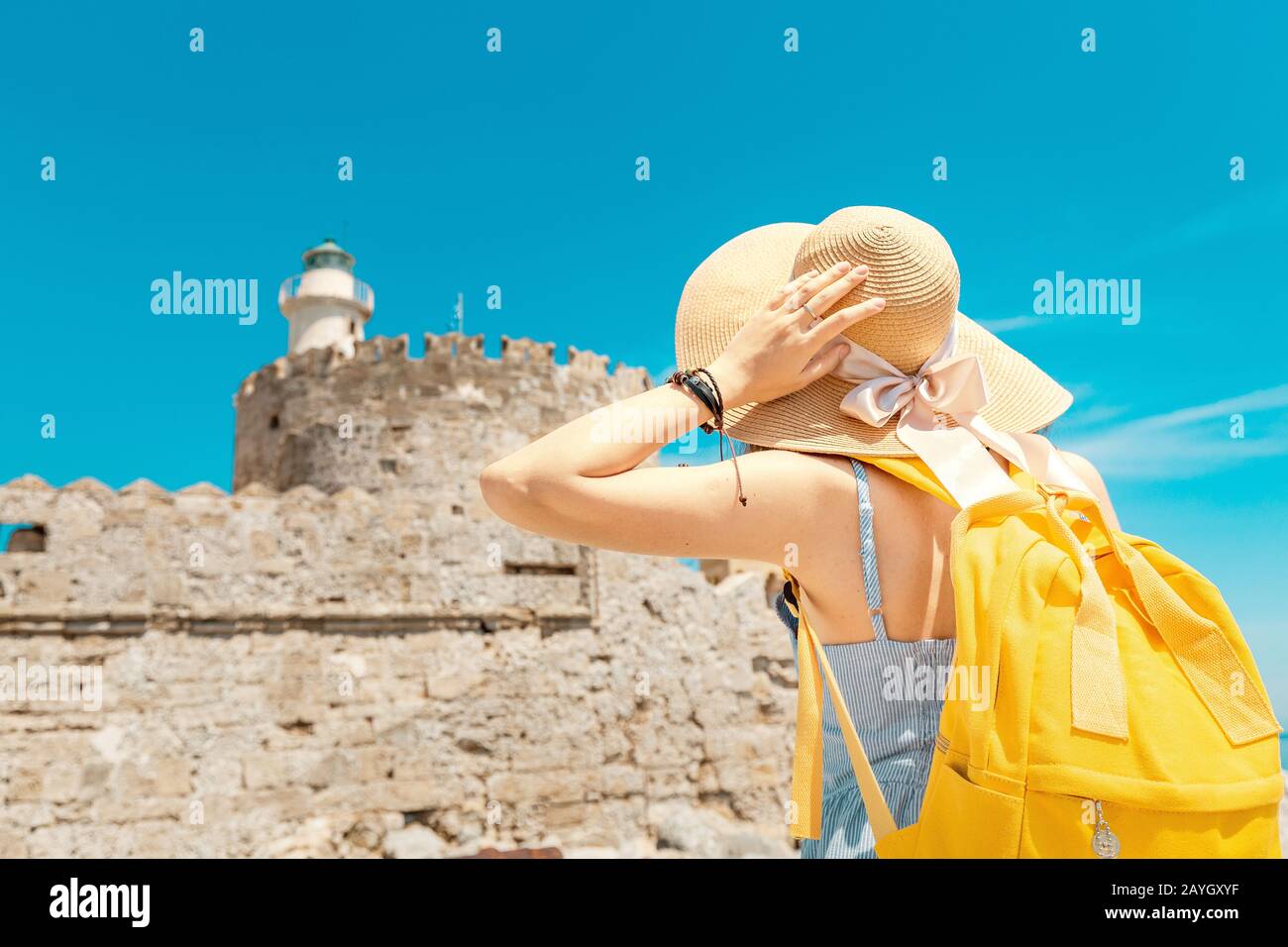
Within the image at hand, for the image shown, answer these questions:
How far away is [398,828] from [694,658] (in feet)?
10.9

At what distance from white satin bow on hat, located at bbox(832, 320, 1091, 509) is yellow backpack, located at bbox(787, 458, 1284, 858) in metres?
0.21

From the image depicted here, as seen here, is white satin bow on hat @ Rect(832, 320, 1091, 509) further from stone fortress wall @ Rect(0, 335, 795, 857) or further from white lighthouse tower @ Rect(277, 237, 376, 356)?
white lighthouse tower @ Rect(277, 237, 376, 356)

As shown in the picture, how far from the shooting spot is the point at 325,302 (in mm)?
24094

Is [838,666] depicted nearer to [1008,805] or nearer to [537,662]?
[1008,805]

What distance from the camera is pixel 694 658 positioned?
9500mm

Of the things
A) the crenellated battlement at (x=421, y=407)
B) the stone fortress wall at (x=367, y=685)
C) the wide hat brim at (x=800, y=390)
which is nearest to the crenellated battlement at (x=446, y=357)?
the crenellated battlement at (x=421, y=407)

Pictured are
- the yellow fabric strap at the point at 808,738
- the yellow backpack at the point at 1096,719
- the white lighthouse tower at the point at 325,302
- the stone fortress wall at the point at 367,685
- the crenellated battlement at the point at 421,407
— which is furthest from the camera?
→ the white lighthouse tower at the point at 325,302

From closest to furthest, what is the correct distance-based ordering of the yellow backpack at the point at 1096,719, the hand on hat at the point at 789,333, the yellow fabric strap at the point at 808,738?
the yellow backpack at the point at 1096,719 → the hand on hat at the point at 789,333 → the yellow fabric strap at the point at 808,738

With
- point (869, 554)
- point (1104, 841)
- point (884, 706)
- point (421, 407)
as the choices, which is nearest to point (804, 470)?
point (869, 554)

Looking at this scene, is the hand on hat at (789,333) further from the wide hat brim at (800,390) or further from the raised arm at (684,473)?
the wide hat brim at (800,390)

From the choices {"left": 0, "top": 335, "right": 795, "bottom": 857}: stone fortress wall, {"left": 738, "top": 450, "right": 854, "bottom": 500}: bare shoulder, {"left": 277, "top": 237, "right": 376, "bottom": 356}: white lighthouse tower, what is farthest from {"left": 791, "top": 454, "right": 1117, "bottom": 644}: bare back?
{"left": 277, "top": 237, "right": 376, "bottom": 356}: white lighthouse tower

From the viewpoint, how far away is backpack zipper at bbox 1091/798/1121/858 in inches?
57.3

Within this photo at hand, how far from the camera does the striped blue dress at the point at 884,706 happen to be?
6.18 feet

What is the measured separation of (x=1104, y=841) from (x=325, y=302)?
25.0 m
